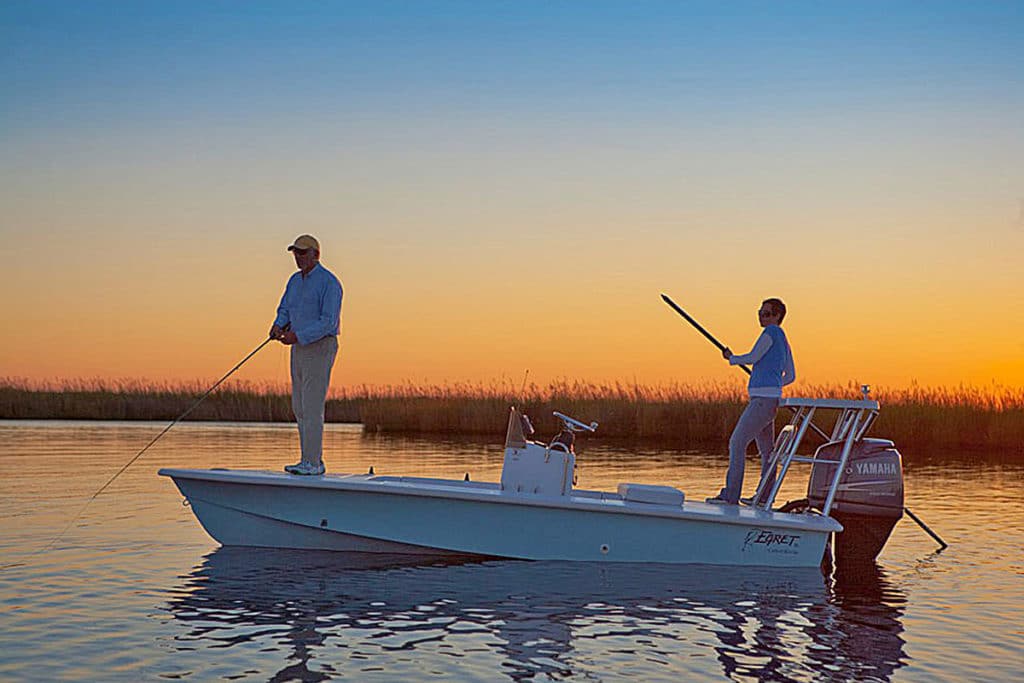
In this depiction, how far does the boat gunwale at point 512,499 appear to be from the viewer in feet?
30.6

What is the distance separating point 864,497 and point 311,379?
4693mm

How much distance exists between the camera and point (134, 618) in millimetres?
7352

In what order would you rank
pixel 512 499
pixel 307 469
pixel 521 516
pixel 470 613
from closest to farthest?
pixel 470 613 < pixel 512 499 < pixel 521 516 < pixel 307 469

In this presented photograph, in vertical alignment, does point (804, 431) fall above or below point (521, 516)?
above

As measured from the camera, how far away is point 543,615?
7.79m

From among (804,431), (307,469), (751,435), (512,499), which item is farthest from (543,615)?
(804,431)

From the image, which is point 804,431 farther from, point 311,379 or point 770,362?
point 311,379

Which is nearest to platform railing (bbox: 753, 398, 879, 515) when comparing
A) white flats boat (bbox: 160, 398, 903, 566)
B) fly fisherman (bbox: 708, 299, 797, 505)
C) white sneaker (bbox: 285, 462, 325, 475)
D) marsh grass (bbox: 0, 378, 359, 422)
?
white flats boat (bbox: 160, 398, 903, 566)

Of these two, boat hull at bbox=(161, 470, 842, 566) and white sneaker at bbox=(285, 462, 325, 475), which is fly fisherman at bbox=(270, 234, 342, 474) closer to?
white sneaker at bbox=(285, 462, 325, 475)

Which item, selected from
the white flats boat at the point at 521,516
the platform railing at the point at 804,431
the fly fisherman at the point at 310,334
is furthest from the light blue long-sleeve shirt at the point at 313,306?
the platform railing at the point at 804,431

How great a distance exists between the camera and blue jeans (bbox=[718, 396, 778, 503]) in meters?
9.84

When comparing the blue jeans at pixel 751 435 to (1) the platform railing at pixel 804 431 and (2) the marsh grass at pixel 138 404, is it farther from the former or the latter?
(2) the marsh grass at pixel 138 404

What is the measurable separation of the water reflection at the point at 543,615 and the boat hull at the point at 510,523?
142 mm

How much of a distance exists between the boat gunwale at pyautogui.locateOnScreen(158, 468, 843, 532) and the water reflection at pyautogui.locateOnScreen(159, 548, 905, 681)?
42 centimetres
